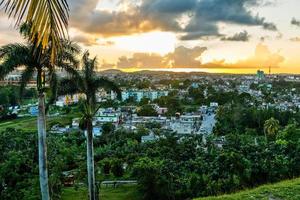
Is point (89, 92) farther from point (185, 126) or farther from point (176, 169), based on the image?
point (185, 126)

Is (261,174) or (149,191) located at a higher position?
(261,174)

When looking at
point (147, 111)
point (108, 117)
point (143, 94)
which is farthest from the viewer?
point (143, 94)

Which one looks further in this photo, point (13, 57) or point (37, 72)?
point (37, 72)

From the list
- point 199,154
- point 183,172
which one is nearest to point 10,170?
point 183,172

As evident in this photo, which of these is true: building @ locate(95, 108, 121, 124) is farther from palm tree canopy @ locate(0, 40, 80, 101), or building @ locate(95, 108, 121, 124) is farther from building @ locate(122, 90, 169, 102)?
palm tree canopy @ locate(0, 40, 80, 101)

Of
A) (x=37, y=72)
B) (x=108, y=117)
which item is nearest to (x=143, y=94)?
(x=108, y=117)

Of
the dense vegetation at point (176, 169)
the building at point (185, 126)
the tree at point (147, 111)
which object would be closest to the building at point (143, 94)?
the tree at point (147, 111)

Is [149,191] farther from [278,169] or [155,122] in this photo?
[155,122]

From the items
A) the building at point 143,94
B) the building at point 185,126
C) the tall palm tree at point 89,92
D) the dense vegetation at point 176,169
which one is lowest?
the building at point 185,126

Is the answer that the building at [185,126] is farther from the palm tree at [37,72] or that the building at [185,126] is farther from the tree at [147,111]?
the palm tree at [37,72]
